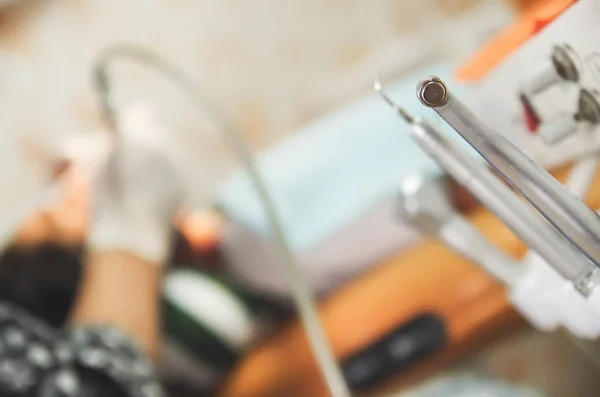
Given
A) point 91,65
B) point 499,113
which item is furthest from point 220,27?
point 499,113

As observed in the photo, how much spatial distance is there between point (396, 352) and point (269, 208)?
0.21 meters

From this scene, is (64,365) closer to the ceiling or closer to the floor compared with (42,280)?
closer to the floor

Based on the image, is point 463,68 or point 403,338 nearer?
point 463,68

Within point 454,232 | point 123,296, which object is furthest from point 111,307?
point 454,232

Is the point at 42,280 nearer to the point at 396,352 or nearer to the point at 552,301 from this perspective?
the point at 396,352

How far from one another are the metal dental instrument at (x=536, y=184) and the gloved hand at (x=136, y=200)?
25.0 inches

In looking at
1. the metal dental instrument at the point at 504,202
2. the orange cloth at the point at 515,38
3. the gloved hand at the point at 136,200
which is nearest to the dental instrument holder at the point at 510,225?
the metal dental instrument at the point at 504,202

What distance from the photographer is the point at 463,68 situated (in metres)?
0.59

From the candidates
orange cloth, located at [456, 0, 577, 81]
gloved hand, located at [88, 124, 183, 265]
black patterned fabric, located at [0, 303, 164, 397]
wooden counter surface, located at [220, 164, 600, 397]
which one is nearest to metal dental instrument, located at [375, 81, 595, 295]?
orange cloth, located at [456, 0, 577, 81]

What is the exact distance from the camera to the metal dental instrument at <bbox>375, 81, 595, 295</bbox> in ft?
1.40

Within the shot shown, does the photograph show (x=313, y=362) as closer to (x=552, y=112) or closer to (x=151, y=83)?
(x=552, y=112)

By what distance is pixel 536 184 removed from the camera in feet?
1.17

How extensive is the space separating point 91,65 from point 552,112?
3.48 ft

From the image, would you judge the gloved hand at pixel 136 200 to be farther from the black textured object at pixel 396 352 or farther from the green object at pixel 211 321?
the black textured object at pixel 396 352
